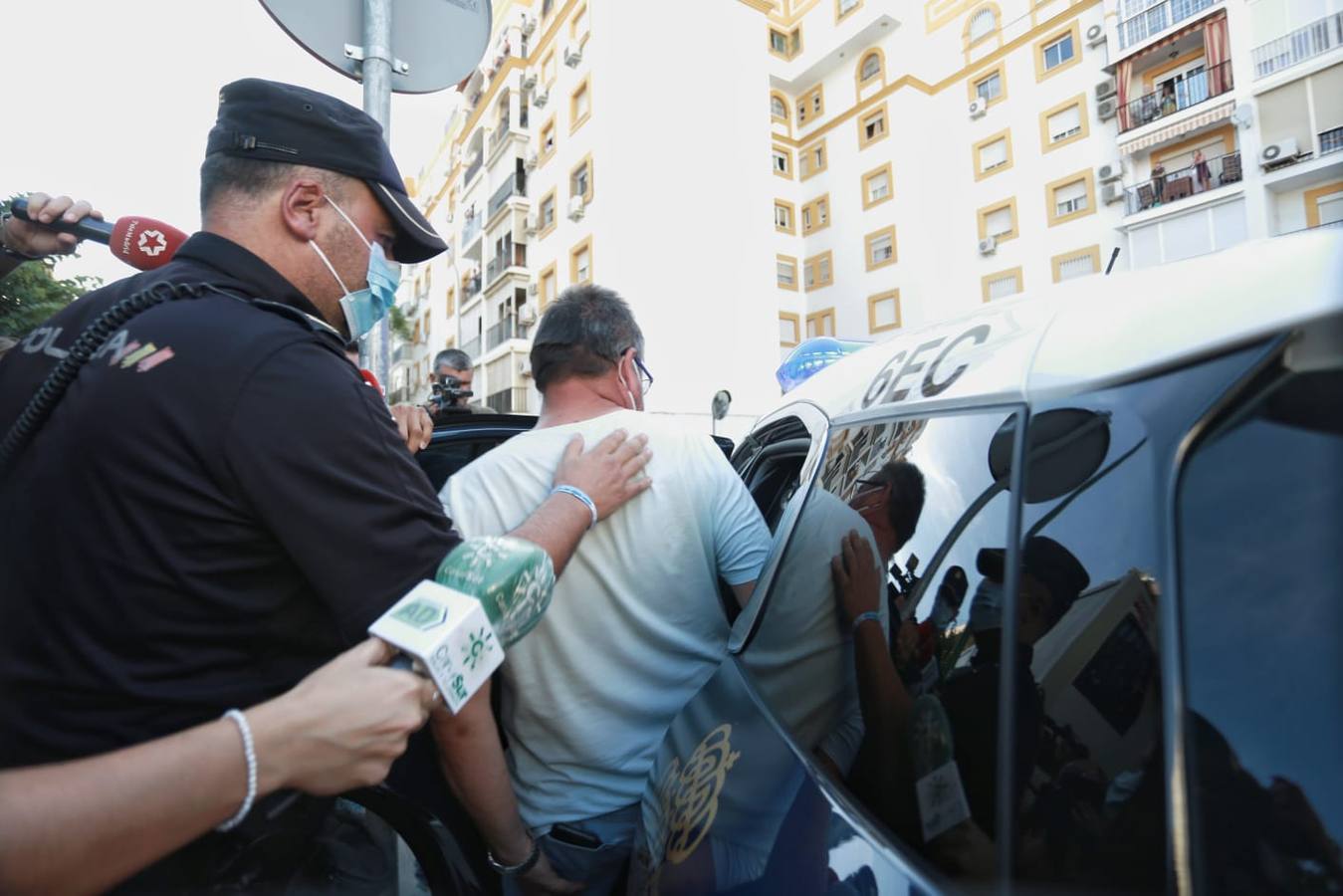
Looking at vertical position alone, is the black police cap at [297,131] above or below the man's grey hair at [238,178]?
above

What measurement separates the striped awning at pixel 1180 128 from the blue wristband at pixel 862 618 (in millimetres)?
23262

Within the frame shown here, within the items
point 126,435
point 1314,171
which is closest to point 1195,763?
point 126,435

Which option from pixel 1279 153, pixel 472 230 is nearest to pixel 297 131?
pixel 1279 153

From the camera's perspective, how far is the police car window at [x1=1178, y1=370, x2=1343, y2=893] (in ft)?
1.80

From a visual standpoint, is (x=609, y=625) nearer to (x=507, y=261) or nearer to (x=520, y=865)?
(x=520, y=865)

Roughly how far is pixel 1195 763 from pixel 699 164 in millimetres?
22713

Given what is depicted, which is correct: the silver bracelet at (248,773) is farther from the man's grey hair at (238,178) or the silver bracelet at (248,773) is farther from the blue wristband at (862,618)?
the man's grey hair at (238,178)

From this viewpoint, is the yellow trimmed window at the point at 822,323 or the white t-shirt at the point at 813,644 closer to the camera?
the white t-shirt at the point at 813,644

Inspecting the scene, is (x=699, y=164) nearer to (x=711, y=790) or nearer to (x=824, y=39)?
(x=824, y=39)

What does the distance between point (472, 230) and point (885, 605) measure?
31811 mm

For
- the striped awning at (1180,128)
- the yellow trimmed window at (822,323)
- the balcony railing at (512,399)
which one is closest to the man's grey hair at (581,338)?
the balcony railing at (512,399)

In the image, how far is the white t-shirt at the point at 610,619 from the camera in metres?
1.59

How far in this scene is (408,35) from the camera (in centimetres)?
237

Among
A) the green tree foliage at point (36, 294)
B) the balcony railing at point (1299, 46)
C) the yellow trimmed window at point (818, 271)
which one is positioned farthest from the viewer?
the yellow trimmed window at point (818, 271)
